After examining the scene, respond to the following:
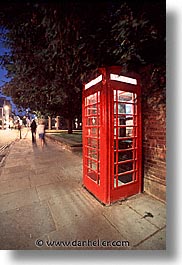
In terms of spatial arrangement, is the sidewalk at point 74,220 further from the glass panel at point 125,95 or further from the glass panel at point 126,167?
the glass panel at point 125,95

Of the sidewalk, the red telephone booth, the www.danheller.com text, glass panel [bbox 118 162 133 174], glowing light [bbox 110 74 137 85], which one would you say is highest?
glowing light [bbox 110 74 137 85]

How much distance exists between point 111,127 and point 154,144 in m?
0.81

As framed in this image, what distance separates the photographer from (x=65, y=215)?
222 centimetres

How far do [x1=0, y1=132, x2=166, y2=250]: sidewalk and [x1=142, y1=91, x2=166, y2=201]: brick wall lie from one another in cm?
23

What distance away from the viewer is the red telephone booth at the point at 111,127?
2246 millimetres

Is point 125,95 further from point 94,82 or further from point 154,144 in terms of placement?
point 154,144

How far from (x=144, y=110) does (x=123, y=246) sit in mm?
1976

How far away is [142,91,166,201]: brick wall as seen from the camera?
7.91ft

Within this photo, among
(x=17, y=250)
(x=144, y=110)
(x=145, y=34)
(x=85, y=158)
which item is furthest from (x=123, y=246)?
(x=145, y=34)

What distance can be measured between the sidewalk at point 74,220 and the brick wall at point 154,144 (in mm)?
234

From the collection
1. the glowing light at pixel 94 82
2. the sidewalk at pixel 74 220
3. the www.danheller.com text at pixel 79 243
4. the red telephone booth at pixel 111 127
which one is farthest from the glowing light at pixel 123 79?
the www.danheller.com text at pixel 79 243

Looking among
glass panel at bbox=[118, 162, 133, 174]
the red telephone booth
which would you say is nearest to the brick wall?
the red telephone booth

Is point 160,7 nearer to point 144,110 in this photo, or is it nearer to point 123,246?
point 144,110

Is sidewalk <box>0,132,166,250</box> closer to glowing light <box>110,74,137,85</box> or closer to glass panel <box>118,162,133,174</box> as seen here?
glass panel <box>118,162,133,174</box>
